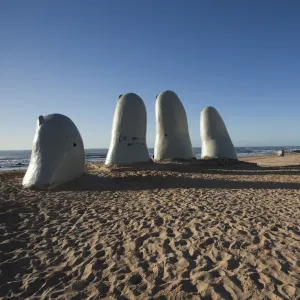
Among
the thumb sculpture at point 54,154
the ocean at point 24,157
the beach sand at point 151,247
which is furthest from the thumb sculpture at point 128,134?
the ocean at point 24,157

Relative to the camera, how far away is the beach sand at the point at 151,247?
261 cm

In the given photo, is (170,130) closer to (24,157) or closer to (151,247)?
(151,247)

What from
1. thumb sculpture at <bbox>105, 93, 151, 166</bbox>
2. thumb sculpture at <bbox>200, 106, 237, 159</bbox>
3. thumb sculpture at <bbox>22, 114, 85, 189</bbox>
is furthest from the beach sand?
thumb sculpture at <bbox>200, 106, 237, 159</bbox>

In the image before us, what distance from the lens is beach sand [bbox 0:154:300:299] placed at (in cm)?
261

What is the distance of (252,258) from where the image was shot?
3.05 m

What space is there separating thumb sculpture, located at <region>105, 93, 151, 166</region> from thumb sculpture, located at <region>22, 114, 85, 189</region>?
307cm

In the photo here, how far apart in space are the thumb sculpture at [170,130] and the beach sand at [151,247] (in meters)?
7.99

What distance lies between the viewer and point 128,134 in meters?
12.2

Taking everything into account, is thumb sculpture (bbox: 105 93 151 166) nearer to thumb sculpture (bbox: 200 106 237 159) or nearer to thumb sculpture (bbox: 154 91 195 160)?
thumb sculpture (bbox: 154 91 195 160)

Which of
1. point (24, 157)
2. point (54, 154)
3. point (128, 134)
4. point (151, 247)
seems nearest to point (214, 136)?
point (128, 134)

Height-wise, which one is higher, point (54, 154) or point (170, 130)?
point (170, 130)

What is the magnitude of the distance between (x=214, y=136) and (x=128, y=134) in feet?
21.7

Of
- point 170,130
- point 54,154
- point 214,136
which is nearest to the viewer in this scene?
point 54,154

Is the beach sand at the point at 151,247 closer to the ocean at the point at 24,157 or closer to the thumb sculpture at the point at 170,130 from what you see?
the thumb sculpture at the point at 170,130
